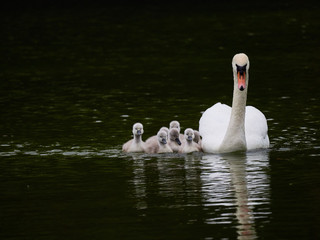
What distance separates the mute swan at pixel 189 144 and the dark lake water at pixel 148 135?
0.17 metres

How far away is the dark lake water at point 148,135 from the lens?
1104 centimetres

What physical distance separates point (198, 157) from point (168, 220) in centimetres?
405

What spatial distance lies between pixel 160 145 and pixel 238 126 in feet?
3.98

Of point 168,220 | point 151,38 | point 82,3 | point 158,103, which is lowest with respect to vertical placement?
point 168,220

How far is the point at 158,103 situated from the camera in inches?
794

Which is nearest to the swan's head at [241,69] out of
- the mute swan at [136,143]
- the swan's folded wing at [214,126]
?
the swan's folded wing at [214,126]

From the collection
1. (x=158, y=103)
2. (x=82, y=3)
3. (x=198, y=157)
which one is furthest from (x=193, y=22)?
(x=198, y=157)

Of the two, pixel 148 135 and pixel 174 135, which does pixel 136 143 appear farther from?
pixel 148 135

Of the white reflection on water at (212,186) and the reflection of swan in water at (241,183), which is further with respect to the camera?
the white reflection on water at (212,186)

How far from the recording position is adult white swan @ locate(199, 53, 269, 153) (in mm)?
14977

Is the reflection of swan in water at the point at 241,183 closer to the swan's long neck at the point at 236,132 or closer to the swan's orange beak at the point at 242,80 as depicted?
the swan's long neck at the point at 236,132

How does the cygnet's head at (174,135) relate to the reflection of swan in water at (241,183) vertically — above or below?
above

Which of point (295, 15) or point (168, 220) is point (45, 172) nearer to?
point (168, 220)

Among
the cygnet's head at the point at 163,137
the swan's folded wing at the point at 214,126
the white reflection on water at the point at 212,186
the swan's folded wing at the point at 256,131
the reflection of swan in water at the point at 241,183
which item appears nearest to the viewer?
the reflection of swan in water at the point at 241,183
